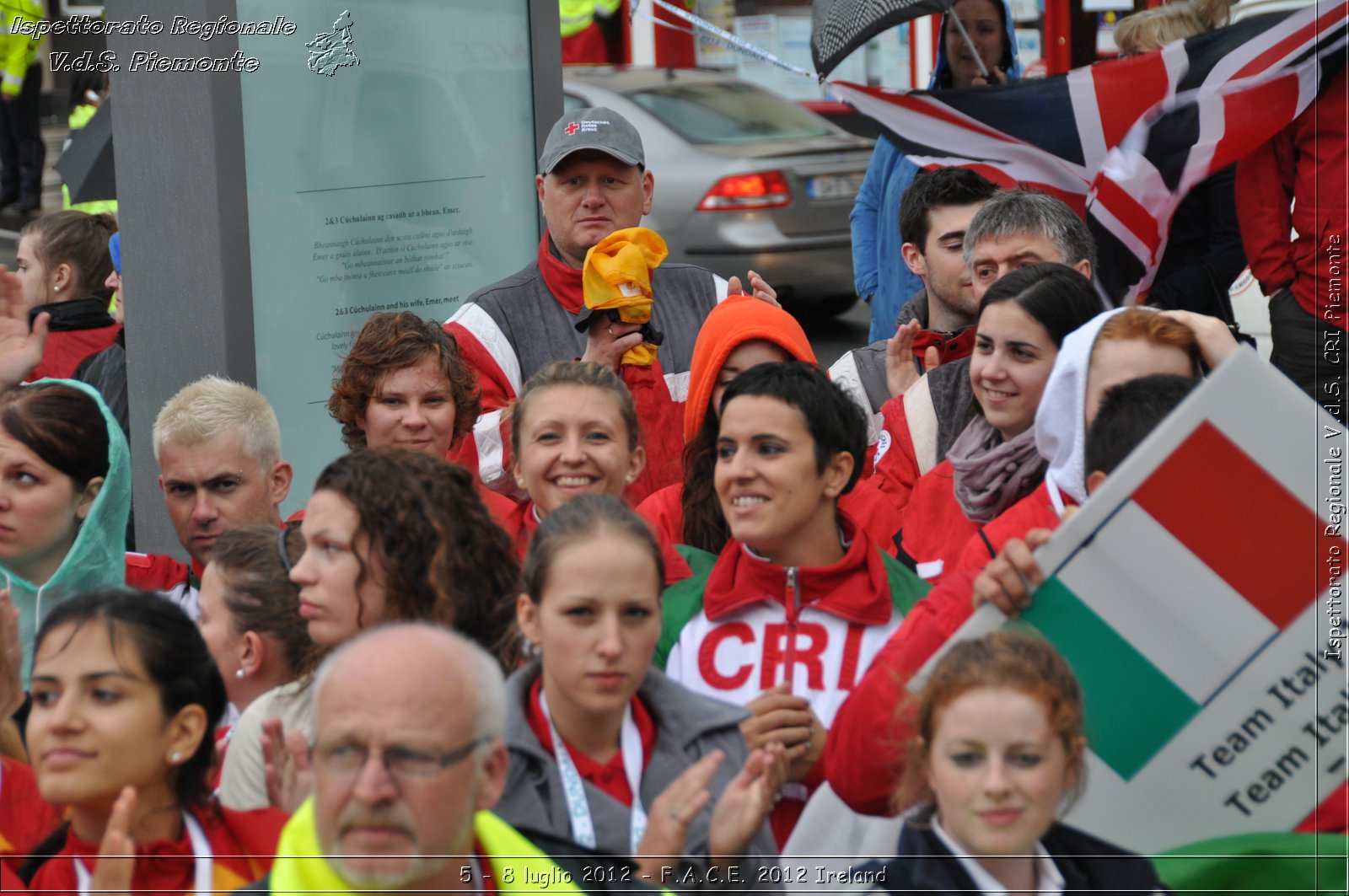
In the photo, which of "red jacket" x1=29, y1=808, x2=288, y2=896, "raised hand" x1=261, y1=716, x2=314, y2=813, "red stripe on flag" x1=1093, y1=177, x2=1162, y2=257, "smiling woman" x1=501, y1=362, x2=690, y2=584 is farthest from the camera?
"red stripe on flag" x1=1093, y1=177, x2=1162, y2=257

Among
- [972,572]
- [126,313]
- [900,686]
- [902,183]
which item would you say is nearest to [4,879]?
[900,686]

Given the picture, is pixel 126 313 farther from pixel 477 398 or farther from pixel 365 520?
pixel 365 520

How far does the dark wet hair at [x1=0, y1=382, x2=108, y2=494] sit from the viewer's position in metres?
3.85

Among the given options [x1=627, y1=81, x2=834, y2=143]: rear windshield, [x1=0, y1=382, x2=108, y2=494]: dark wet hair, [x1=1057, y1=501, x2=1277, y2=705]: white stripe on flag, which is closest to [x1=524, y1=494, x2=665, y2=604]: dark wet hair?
[x1=1057, y1=501, x2=1277, y2=705]: white stripe on flag

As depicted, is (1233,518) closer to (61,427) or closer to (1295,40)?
(61,427)

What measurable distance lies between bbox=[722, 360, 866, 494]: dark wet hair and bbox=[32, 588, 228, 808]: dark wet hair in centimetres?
128

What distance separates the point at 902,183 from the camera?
6.26 meters

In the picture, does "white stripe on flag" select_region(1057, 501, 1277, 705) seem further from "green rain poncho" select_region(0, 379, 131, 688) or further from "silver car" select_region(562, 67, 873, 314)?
"silver car" select_region(562, 67, 873, 314)

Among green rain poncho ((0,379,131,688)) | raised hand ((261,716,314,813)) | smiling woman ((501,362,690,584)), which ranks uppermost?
smiling woman ((501,362,690,584))

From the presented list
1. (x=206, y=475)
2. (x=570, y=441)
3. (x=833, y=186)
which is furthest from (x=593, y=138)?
(x=833, y=186)

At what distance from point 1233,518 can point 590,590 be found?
1.10 metres

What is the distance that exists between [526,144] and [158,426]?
93.5 inches

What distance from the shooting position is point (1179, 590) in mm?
2639

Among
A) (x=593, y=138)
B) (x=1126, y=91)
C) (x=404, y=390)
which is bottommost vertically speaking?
(x=404, y=390)
